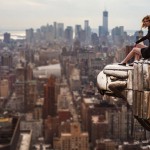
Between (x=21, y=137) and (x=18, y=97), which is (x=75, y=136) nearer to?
(x=21, y=137)

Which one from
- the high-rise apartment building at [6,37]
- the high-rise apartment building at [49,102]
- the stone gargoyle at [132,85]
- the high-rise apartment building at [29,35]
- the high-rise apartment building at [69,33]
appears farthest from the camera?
the high-rise apartment building at [29,35]

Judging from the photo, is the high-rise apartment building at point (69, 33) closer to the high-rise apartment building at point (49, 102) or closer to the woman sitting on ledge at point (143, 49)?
the high-rise apartment building at point (49, 102)

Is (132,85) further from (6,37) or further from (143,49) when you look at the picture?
(6,37)

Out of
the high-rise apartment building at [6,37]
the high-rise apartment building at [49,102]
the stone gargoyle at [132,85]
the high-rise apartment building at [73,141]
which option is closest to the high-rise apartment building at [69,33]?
the high-rise apartment building at [6,37]

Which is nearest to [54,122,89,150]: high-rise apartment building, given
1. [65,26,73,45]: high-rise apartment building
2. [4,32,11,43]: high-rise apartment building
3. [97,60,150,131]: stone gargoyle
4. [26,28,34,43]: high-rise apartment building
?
[97,60,150,131]: stone gargoyle

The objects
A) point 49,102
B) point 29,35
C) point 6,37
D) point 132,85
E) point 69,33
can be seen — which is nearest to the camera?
point 132,85

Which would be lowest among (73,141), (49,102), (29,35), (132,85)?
(73,141)

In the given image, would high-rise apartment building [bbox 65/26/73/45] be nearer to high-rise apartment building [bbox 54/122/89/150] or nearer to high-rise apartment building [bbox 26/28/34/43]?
high-rise apartment building [bbox 26/28/34/43]

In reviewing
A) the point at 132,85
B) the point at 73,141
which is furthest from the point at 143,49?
the point at 73,141
